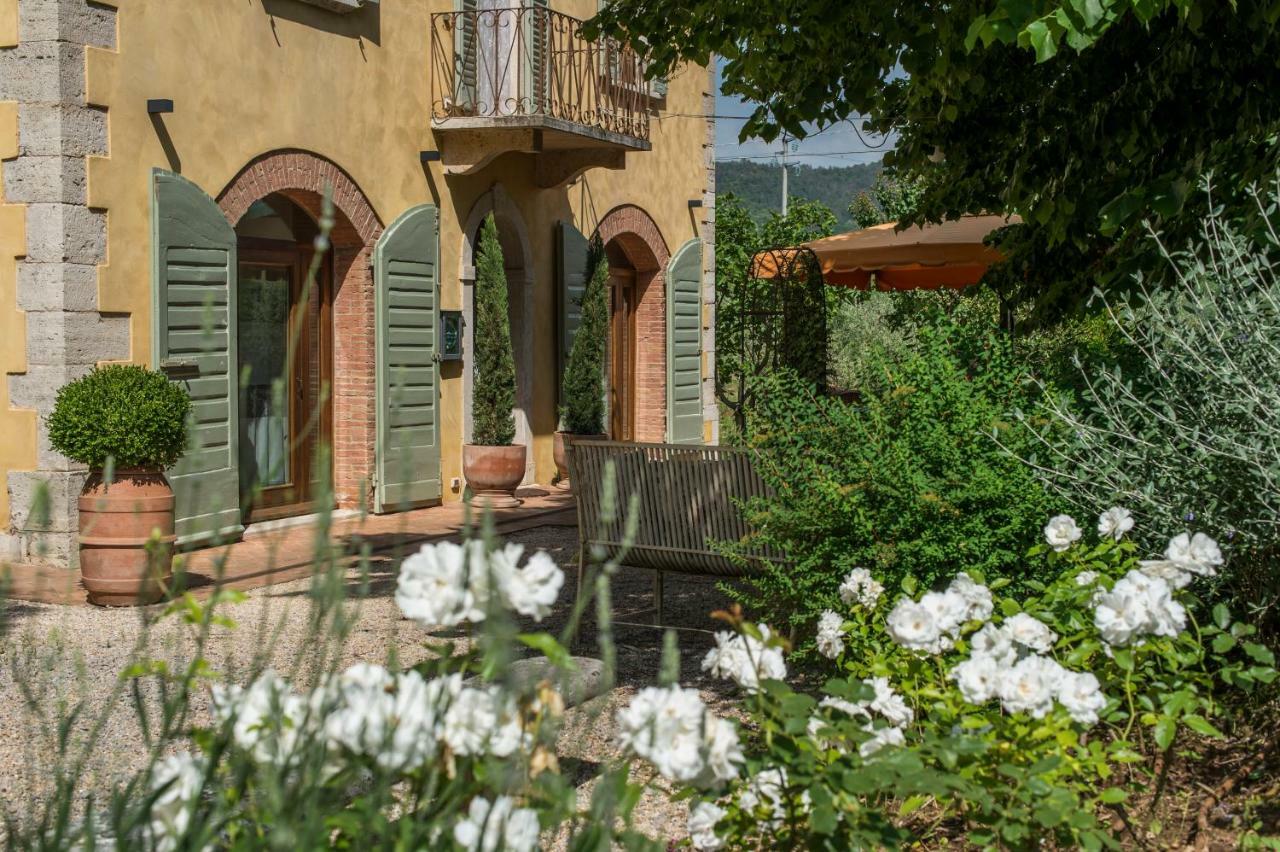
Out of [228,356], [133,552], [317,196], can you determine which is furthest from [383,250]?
[133,552]

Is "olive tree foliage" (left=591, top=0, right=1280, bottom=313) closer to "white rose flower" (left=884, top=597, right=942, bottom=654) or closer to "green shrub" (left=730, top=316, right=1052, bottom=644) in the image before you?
"green shrub" (left=730, top=316, right=1052, bottom=644)

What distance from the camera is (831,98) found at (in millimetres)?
7406

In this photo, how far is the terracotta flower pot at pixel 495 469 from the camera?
39.7ft

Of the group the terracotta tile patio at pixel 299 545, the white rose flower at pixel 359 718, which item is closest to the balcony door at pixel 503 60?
the terracotta tile patio at pixel 299 545

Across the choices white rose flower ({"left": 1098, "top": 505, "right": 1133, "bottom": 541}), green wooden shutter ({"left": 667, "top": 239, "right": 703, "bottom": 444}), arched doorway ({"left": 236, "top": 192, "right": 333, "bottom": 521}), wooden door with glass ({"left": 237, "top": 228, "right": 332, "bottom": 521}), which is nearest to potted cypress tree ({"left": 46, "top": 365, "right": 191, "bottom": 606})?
wooden door with glass ({"left": 237, "top": 228, "right": 332, "bottom": 521})

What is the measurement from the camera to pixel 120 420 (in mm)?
7230

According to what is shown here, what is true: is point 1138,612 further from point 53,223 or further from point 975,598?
point 53,223

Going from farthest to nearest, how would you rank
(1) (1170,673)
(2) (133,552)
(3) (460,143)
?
(3) (460,143)
(2) (133,552)
(1) (1170,673)

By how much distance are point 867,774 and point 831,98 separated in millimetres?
5527

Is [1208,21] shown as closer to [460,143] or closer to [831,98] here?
[831,98]

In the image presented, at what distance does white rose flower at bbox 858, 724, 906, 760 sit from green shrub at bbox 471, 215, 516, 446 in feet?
31.9

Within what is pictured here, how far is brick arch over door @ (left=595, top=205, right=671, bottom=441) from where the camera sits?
1567 cm

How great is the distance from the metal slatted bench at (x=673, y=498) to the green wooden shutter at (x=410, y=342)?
4.87 m

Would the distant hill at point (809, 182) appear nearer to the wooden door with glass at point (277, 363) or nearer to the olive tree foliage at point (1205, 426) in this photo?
the wooden door with glass at point (277, 363)
